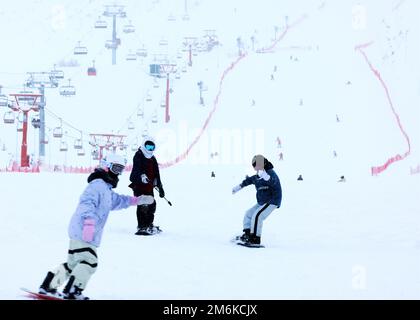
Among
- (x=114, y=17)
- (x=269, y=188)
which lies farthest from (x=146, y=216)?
(x=114, y=17)

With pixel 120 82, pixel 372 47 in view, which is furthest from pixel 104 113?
pixel 372 47

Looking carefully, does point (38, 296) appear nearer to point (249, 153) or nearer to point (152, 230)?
point (152, 230)

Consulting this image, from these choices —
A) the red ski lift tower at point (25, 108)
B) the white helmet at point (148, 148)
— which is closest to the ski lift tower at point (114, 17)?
the red ski lift tower at point (25, 108)

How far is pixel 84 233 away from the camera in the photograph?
18.4 feet

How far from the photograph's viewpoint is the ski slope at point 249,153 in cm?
773

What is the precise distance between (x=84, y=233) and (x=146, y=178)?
191 inches

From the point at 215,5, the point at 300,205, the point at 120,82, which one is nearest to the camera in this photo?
the point at 300,205

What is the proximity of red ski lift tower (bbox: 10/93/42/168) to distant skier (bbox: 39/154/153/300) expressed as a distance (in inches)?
879

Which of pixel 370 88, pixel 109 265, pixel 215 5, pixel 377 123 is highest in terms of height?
pixel 215 5

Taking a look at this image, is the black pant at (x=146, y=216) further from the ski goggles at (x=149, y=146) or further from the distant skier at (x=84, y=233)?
the distant skier at (x=84, y=233)

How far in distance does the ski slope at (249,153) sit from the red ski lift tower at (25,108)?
6.43 m

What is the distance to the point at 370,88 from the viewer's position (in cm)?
4428
